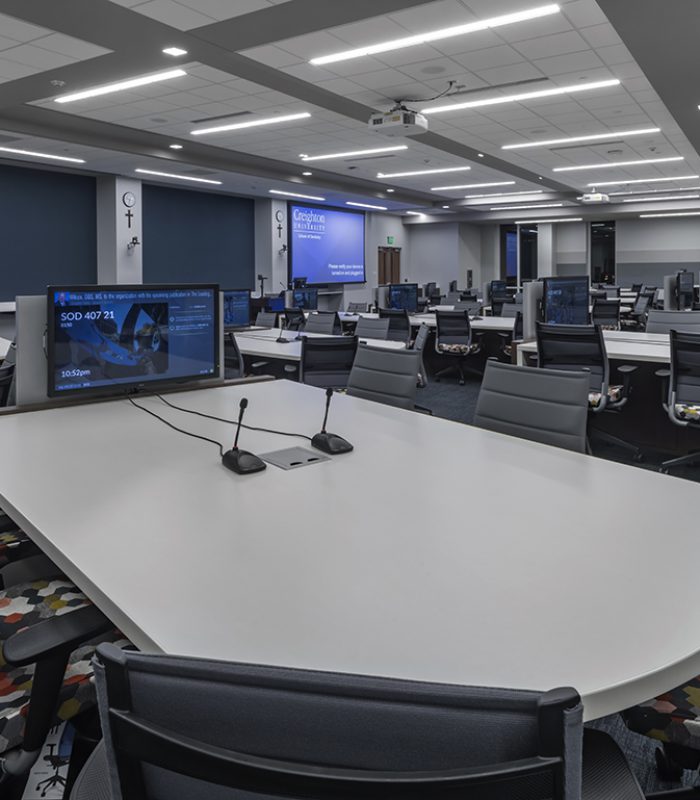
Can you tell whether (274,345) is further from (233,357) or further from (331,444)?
(331,444)

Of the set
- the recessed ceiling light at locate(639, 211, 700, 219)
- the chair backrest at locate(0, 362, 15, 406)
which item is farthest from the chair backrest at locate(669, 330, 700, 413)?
the recessed ceiling light at locate(639, 211, 700, 219)

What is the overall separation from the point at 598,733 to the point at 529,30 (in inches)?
223

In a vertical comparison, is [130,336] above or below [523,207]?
below

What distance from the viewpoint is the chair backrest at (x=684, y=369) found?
419 centimetres

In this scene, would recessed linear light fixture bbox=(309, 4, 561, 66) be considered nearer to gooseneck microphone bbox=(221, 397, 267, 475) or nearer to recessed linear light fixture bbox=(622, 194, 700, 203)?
gooseneck microphone bbox=(221, 397, 267, 475)

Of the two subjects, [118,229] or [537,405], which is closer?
[537,405]

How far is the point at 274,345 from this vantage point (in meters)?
5.87

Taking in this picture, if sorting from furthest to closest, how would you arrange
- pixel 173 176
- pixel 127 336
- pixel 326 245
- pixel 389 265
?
pixel 389 265 < pixel 326 245 < pixel 173 176 < pixel 127 336

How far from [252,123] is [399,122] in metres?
2.56

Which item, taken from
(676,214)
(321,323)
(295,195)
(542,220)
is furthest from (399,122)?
(542,220)

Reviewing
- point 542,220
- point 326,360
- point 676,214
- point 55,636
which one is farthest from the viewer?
point 542,220

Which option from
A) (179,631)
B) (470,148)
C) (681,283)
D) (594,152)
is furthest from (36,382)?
(594,152)

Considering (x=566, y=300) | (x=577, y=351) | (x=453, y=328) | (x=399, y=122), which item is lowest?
(x=577, y=351)

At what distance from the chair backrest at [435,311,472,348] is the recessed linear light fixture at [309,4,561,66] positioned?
3.22 m
